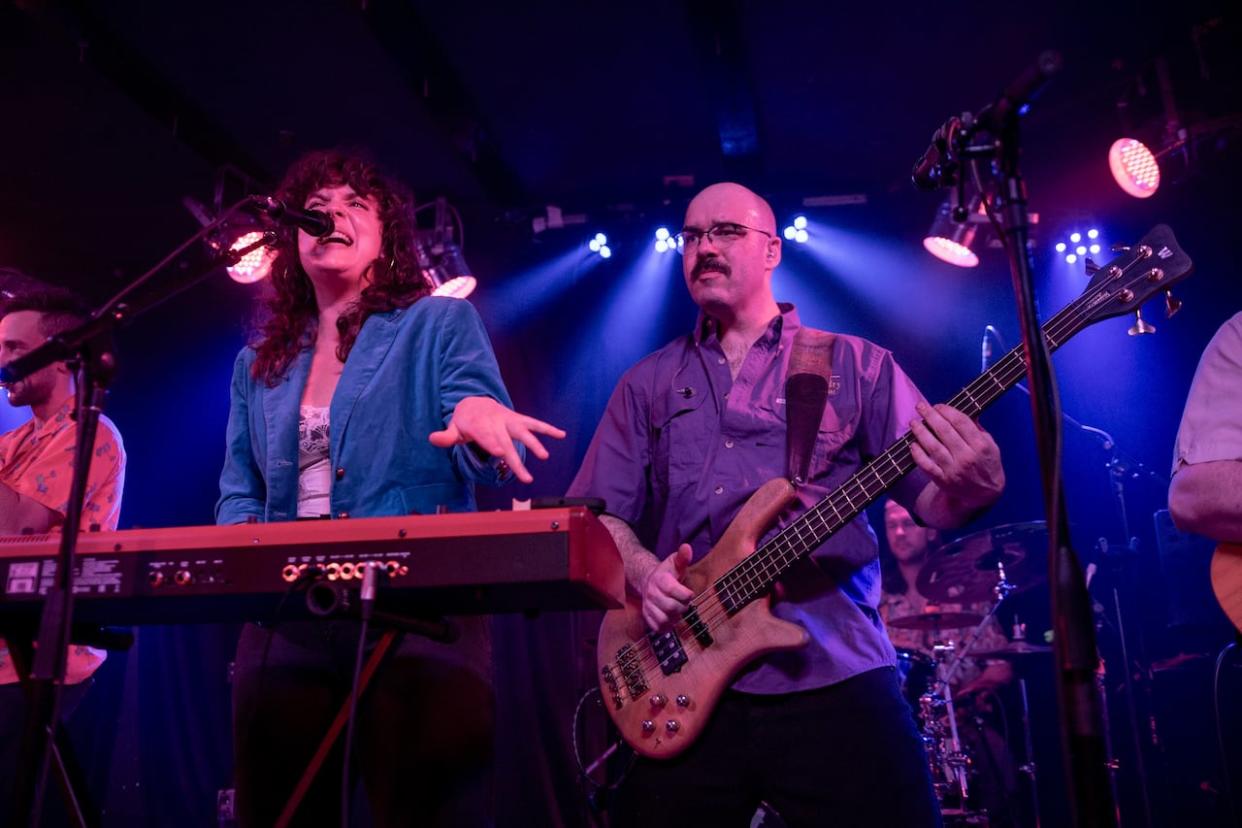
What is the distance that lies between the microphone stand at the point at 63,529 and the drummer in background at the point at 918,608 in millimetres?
5864

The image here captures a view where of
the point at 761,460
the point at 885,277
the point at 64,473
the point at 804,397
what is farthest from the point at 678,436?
the point at 885,277

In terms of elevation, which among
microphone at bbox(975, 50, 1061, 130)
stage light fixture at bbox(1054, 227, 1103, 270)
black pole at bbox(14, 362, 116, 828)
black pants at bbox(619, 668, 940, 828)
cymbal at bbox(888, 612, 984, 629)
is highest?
stage light fixture at bbox(1054, 227, 1103, 270)

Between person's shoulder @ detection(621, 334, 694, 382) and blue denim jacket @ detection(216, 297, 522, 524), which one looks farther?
person's shoulder @ detection(621, 334, 694, 382)

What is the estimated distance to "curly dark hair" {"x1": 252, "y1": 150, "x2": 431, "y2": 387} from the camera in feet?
9.04

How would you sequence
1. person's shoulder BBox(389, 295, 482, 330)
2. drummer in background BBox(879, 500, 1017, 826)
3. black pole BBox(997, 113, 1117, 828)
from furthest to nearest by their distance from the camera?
drummer in background BBox(879, 500, 1017, 826) → person's shoulder BBox(389, 295, 482, 330) → black pole BBox(997, 113, 1117, 828)

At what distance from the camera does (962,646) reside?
724 cm

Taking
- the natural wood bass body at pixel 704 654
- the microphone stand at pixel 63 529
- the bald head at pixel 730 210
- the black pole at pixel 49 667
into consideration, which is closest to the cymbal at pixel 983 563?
the bald head at pixel 730 210

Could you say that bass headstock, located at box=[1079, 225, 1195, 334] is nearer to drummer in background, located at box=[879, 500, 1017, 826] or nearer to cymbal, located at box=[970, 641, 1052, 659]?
drummer in background, located at box=[879, 500, 1017, 826]

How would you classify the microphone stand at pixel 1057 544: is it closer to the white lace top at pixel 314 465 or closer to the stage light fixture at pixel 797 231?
the white lace top at pixel 314 465

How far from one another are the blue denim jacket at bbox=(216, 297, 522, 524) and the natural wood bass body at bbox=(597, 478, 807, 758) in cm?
88

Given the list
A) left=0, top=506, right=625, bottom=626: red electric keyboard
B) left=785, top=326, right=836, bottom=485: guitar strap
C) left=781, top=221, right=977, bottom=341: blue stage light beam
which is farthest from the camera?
left=781, top=221, right=977, bottom=341: blue stage light beam

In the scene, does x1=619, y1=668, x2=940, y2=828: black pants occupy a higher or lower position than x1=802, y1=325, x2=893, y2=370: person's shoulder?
lower

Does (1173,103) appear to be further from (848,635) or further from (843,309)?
(848,635)

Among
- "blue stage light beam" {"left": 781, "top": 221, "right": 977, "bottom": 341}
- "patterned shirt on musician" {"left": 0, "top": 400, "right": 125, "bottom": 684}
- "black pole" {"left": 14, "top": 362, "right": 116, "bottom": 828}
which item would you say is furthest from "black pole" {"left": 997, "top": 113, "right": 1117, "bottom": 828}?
"blue stage light beam" {"left": 781, "top": 221, "right": 977, "bottom": 341}
